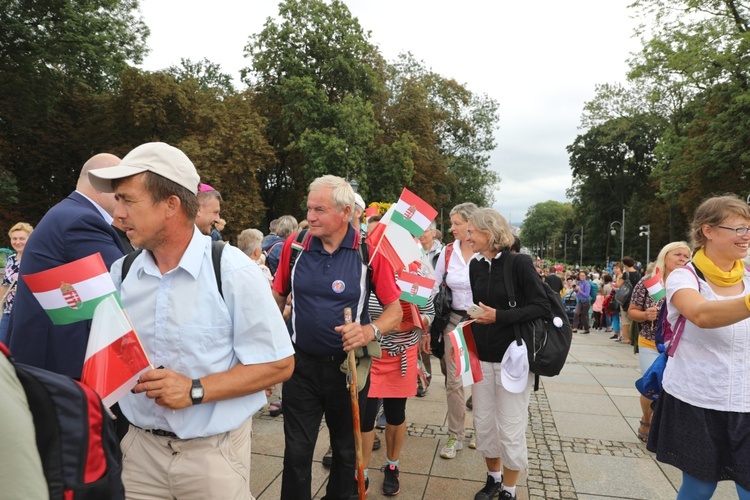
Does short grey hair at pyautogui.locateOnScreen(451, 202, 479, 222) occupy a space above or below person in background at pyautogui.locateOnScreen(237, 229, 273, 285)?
above

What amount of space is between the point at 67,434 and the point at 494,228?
302 cm

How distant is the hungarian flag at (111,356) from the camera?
161 cm

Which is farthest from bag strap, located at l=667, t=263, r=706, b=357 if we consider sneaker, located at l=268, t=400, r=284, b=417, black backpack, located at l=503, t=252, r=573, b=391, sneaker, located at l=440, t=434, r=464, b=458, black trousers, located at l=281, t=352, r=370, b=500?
sneaker, located at l=268, t=400, r=284, b=417

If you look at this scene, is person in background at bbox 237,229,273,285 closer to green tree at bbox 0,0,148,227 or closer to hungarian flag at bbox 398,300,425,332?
hungarian flag at bbox 398,300,425,332

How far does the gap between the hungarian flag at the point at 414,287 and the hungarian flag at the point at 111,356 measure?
2204mm

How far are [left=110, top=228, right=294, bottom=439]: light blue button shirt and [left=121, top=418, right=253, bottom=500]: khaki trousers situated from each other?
0.22ft

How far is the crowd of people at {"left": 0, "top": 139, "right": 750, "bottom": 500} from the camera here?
6.01 ft

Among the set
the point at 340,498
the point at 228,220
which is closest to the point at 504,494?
the point at 340,498

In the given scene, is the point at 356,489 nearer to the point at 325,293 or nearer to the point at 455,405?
the point at 455,405

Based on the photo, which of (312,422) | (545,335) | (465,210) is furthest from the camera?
(465,210)

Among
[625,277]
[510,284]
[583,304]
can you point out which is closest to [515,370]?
[510,284]

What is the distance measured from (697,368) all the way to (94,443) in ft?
8.83

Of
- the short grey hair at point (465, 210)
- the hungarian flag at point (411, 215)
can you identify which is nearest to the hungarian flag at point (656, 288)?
the short grey hair at point (465, 210)

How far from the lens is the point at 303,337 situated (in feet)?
9.45
